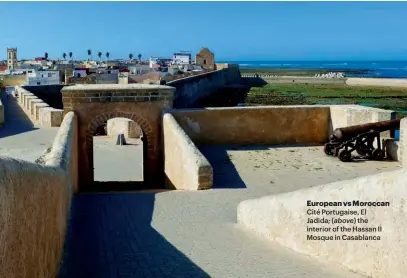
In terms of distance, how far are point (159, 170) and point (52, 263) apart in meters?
7.76

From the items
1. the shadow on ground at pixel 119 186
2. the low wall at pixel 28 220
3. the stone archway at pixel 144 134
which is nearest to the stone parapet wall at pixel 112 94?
the stone archway at pixel 144 134

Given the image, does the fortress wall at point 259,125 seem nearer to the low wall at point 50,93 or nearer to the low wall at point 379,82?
the low wall at point 50,93

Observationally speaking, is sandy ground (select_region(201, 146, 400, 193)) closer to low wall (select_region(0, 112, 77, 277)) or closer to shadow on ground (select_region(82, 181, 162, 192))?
shadow on ground (select_region(82, 181, 162, 192))

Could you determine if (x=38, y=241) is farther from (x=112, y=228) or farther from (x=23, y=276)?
(x=112, y=228)

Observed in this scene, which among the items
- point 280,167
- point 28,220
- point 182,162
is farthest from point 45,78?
point 28,220

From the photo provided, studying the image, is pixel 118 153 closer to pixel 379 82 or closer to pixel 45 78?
pixel 45 78

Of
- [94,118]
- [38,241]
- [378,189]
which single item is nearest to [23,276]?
[38,241]

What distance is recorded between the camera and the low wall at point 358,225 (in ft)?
12.6

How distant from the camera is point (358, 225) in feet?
14.1

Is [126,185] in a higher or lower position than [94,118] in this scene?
lower

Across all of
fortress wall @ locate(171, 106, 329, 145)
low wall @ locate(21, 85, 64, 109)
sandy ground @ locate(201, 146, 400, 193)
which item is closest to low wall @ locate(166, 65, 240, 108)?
low wall @ locate(21, 85, 64, 109)

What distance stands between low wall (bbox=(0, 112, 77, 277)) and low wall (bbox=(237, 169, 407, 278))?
2154mm

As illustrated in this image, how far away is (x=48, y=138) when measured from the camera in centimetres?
1373

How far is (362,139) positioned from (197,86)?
33.0 meters
